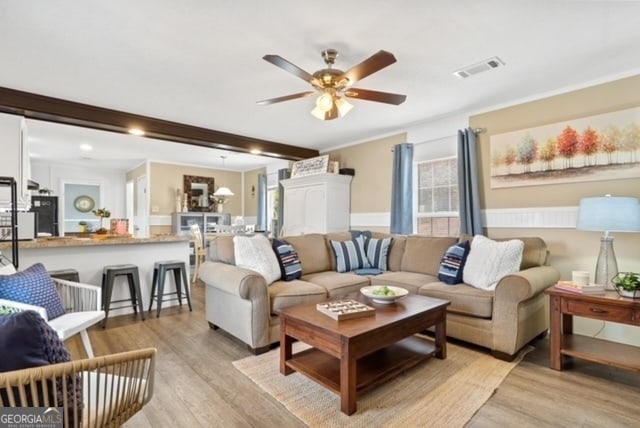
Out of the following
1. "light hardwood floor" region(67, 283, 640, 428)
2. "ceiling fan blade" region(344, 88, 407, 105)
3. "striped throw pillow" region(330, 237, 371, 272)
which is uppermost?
"ceiling fan blade" region(344, 88, 407, 105)

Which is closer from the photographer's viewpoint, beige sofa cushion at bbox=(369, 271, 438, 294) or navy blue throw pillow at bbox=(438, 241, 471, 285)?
navy blue throw pillow at bbox=(438, 241, 471, 285)

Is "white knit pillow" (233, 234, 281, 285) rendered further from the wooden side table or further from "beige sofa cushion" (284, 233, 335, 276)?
the wooden side table

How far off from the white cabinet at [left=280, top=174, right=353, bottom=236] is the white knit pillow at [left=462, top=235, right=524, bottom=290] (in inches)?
95.5

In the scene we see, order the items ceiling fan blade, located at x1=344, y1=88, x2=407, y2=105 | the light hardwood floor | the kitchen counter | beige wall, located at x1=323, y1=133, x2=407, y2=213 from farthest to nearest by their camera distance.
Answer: beige wall, located at x1=323, y1=133, x2=407, y2=213 < the kitchen counter < ceiling fan blade, located at x1=344, y1=88, x2=407, y2=105 < the light hardwood floor

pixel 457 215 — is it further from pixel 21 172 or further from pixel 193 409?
pixel 21 172

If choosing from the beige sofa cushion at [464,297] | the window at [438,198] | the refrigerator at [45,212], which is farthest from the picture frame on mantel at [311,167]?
the refrigerator at [45,212]

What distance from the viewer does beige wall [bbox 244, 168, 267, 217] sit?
7938 mm

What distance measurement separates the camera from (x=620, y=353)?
2271mm

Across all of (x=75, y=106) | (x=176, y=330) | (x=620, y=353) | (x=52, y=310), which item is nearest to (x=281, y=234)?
(x=176, y=330)

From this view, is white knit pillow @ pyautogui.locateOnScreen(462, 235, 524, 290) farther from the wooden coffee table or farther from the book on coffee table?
the book on coffee table

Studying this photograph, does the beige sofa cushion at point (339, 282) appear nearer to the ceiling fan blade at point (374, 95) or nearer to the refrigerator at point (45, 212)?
the ceiling fan blade at point (374, 95)

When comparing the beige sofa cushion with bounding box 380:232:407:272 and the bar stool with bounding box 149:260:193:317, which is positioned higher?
the beige sofa cushion with bounding box 380:232:407:272

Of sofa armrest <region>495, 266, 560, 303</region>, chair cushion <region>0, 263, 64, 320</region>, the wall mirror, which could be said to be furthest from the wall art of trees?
the wall mirror

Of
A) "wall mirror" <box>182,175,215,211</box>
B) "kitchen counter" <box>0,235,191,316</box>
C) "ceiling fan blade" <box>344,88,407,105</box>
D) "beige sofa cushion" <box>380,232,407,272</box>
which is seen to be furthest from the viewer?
"wall mirror" <box>182,175,215,211</box>
